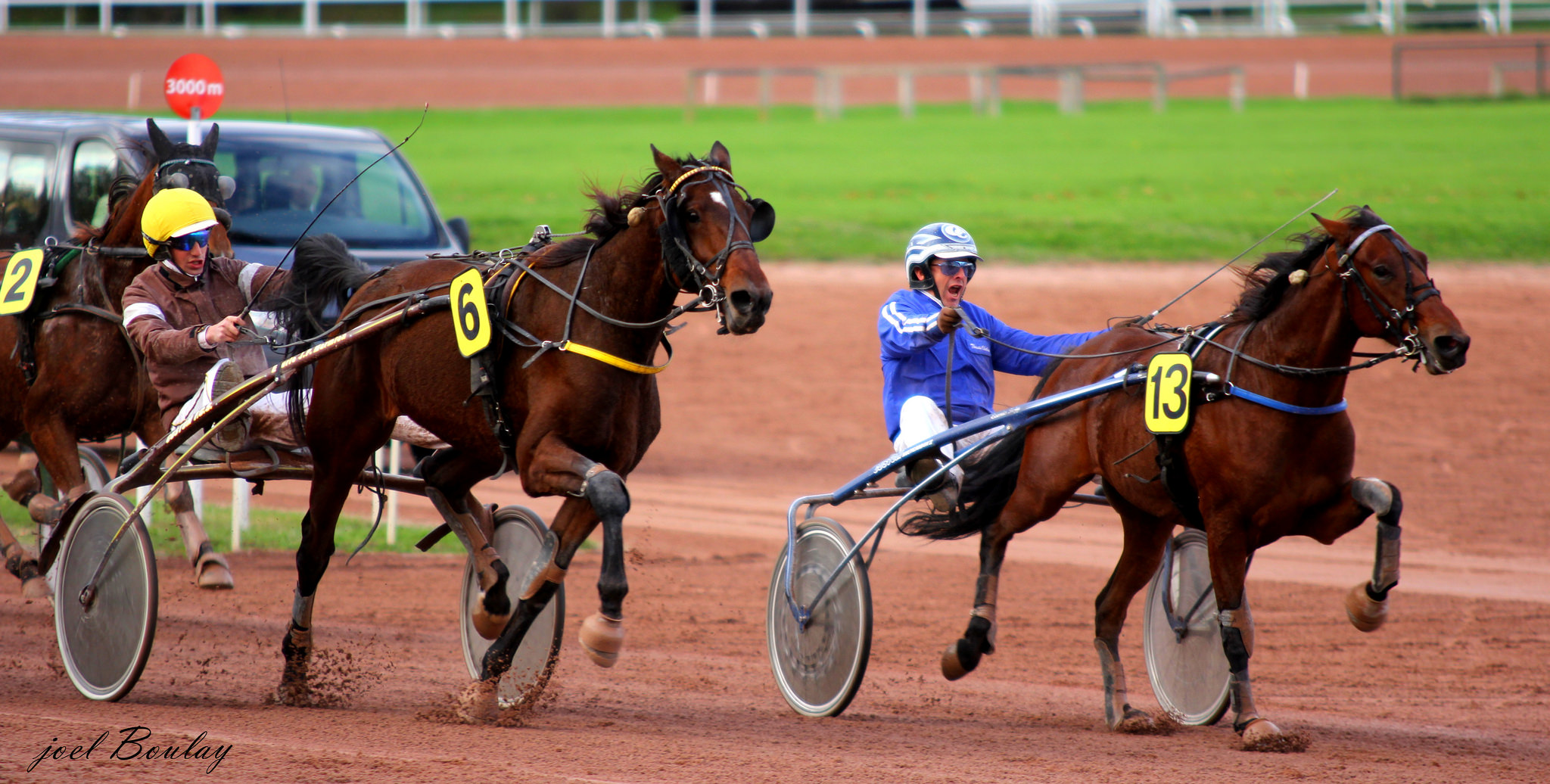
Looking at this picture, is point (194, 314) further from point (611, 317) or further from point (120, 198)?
point (611, 317)

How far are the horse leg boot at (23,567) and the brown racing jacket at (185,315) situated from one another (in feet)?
2.84

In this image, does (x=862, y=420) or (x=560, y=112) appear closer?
(x=862, y=420)

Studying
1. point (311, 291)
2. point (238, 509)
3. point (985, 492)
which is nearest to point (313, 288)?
point (311, 291)

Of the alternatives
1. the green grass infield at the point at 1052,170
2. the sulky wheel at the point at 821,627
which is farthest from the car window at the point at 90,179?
the green grass infield at the point at 1052,170

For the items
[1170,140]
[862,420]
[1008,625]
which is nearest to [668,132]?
[1170,140]

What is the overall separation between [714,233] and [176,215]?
2257 mm

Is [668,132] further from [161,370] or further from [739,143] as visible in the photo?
[161,370]

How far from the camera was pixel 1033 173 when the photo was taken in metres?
23.2

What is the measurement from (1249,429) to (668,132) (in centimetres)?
2307

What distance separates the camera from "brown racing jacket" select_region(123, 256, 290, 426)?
5.53 m

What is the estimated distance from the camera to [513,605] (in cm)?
598

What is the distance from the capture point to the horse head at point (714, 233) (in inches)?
177

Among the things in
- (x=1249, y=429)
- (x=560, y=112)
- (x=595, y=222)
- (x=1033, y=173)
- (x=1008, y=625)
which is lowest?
(x=1008, y=625)

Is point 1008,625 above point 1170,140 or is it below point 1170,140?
below
